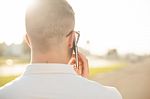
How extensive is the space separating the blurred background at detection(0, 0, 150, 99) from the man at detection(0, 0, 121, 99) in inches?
84.7

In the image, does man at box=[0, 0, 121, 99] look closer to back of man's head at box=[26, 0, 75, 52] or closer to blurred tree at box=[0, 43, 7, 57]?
back of man's head at box=[26, 0, 75, 52]

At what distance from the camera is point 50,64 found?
87 centimetres

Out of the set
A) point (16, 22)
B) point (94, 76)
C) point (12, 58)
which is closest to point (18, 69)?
point (12, 58)

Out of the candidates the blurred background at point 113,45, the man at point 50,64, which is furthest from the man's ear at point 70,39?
the blurred background at point 113,45

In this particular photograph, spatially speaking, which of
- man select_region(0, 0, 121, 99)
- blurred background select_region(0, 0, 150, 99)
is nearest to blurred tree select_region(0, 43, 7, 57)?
blurred background select_region(0, 0, 150, 99)

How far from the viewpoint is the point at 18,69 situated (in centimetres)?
313

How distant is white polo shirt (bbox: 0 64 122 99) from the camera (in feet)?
2.81

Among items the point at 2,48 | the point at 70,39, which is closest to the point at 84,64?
the point at 70,39

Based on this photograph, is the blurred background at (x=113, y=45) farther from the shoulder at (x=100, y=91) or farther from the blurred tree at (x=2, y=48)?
the shoulder at (x=100, y=91)

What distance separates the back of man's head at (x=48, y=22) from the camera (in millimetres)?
851

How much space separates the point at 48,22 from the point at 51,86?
150 millimetres

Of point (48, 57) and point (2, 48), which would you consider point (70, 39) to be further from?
point (2, 48)

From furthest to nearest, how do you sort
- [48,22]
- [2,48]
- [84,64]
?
[2,48]
[84,64]
[48,22]

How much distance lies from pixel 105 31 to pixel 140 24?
21.9 inches
